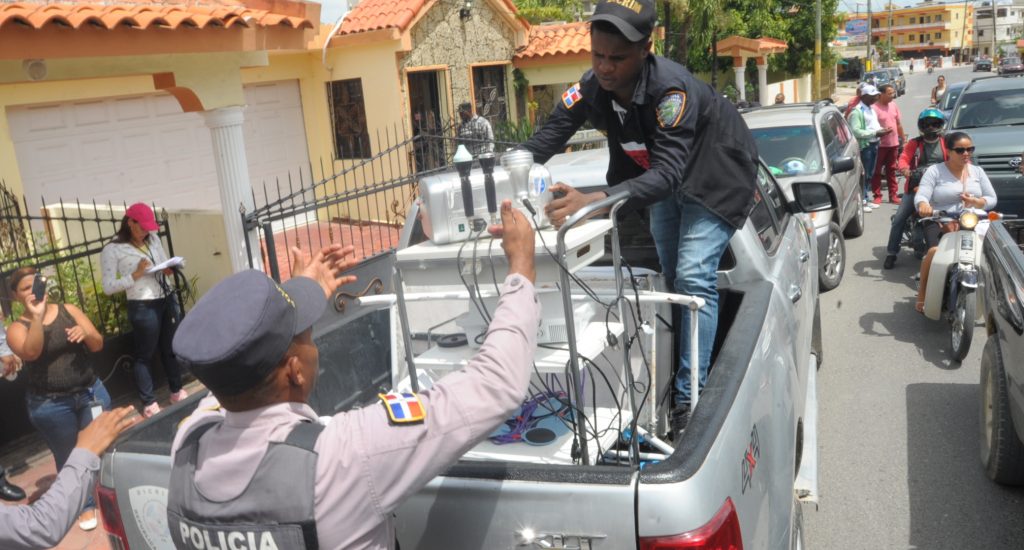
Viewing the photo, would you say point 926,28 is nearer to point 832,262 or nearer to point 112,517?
point 832,262

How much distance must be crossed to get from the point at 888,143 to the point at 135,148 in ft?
34.5

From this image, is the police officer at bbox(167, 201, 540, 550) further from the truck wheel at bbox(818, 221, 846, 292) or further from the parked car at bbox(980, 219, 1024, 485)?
the truck wheel at bbox(818, 221, 846, 292)

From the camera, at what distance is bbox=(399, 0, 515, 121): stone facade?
13.9 meters

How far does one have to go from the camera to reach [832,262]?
8.43 metres

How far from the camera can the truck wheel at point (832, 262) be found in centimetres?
818

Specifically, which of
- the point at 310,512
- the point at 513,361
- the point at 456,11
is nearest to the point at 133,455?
the point at 310,512

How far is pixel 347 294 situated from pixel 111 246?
2779mm

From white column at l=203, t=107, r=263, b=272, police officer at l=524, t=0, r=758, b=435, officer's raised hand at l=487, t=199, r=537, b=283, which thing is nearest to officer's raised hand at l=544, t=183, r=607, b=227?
police officer at l=524, t=0, r=758, b=435

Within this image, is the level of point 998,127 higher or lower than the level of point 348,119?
lower

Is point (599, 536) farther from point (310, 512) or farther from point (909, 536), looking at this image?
point (909, 536)

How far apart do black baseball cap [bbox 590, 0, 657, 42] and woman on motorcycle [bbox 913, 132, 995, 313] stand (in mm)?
5165

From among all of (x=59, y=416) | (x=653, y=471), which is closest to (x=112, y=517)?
(x=653, y=471)

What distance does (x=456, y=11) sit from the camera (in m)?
14.5

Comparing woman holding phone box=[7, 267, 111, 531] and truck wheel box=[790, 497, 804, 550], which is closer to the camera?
truck wheel box=[790, 497, 804, 550]
